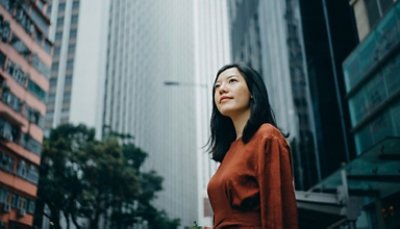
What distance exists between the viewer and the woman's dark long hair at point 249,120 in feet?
7.24

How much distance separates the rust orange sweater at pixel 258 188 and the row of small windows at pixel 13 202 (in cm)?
577

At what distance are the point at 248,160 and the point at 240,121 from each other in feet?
1.06

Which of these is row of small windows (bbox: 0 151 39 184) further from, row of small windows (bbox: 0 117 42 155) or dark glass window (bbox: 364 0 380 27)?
dark glass window (bbox: 364 0 380 27)

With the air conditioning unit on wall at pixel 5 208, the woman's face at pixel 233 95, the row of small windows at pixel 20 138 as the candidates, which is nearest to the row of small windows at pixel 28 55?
the row of small windows at pixel 20 138

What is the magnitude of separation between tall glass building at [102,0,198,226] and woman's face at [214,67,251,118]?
41.0 meters

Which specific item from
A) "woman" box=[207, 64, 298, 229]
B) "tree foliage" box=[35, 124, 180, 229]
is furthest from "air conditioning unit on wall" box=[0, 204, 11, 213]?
"tree foliage" box=[35, 124, 180, 229]

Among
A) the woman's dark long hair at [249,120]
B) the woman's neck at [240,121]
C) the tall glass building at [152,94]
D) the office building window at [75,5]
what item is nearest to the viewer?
the woman's dark long hair at [249,120]

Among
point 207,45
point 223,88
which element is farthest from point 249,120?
point 207,45

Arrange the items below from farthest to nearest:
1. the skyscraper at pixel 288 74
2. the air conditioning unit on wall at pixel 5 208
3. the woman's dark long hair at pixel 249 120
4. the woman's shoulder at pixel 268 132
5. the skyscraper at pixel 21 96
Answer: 1. the skyscraper at pixel 288 74
2. the skyscraper at pixel 21 96
3. the air conditioning unit on wall at pixel 5 208
4. the woman's dark long hair at pixel 249 120
5. the woman's shoulder at pixel 268 132

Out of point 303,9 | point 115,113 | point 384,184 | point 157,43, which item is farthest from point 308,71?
point 157,43

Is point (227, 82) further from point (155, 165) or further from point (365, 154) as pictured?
point (155, 165)

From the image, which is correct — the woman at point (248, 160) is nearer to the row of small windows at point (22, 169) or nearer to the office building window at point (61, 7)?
the office building window at point (61, 7)

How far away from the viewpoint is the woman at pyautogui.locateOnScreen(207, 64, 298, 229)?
6.28 ft

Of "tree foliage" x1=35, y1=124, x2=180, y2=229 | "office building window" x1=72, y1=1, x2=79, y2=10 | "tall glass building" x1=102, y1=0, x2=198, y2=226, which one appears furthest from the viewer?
"tall glass building" x1=102, y1=0, x2=198, y2=226
